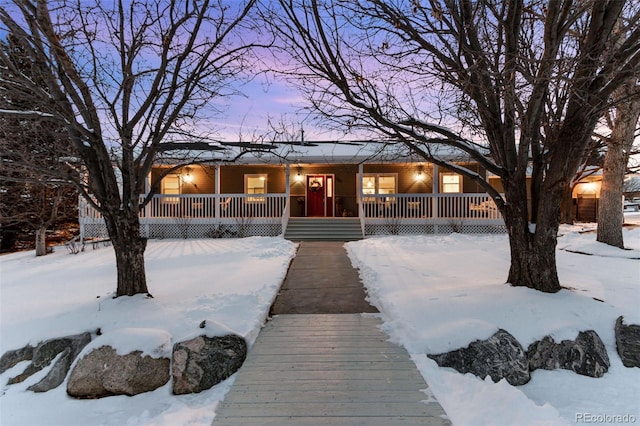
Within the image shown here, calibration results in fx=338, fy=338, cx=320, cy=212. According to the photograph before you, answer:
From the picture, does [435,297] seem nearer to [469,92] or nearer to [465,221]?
[469,92]

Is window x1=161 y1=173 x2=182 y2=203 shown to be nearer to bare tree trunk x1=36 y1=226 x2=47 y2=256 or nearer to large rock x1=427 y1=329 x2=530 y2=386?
bare tree trunk x1=36 y1=226 x2=47 y2=256

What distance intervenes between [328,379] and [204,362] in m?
1.35

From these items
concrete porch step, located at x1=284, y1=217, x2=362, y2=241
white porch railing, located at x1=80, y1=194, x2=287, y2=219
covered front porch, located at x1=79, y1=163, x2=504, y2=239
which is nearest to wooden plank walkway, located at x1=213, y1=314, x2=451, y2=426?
concrete porch step, located at x1=284, y1=217, x2=362, y2=241

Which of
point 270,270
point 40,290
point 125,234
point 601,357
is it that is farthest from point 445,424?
point 40,290

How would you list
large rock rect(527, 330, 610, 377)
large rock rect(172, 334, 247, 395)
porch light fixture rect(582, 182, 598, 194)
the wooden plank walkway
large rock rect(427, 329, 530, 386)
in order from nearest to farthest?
the wooden plank walkway, large rock rect(172, 334, 247, 395), large rock rect(427, 329, 530, 386), large rock rect(527, 330, 610, 377), porch light fixture rect(582, 182, 598, 194)

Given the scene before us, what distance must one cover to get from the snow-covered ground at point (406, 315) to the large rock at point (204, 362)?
0.13 metres

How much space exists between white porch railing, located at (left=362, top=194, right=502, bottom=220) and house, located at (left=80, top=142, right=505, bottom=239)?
4 cm

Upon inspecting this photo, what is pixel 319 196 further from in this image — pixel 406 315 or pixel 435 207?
pixel 406 315

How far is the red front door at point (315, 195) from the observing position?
16.6m

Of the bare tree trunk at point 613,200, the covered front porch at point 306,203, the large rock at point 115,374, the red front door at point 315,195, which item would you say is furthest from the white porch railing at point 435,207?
the large rock at point 115,374

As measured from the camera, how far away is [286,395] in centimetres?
318

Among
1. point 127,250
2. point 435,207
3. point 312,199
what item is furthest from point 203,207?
point 435,207

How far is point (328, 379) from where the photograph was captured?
343 centimetres

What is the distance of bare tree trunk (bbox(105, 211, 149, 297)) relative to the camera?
5.06 metres
